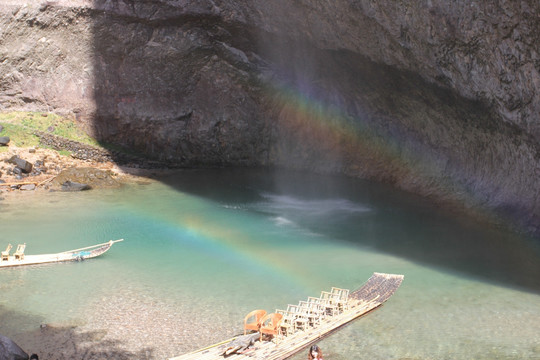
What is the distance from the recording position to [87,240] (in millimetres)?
23500

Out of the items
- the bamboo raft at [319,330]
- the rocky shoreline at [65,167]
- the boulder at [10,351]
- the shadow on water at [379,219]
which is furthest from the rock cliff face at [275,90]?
the boulder at [10,351]

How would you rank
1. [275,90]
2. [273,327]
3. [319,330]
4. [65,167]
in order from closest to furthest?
[273,327] → [319,330] → [65,167] → [275,90]

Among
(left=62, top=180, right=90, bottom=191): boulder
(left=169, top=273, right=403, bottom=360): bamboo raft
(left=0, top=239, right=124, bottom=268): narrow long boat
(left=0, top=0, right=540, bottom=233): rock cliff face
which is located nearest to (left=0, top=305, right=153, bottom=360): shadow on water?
(left=169, top=273, right=403, bottom=360): bamboo raft

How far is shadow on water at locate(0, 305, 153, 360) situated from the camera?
561 inches

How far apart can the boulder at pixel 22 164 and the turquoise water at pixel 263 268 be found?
347 centimetres

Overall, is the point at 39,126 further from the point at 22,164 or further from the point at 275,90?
the point at 275,90

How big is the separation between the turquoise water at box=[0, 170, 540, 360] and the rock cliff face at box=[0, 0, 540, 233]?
9.32ft

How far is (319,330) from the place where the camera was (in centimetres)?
1526

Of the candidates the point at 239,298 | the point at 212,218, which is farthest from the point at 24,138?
the point at 239,298

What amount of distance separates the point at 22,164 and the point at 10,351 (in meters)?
21.5

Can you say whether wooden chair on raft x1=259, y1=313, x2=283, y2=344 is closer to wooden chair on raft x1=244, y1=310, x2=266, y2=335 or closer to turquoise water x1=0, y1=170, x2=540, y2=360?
wooden chair on raft x1=244, y1=310, x2=266, y2=335

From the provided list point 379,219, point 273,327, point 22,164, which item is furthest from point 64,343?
point 22,164

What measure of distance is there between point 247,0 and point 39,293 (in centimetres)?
2074

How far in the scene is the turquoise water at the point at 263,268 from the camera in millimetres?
15617
